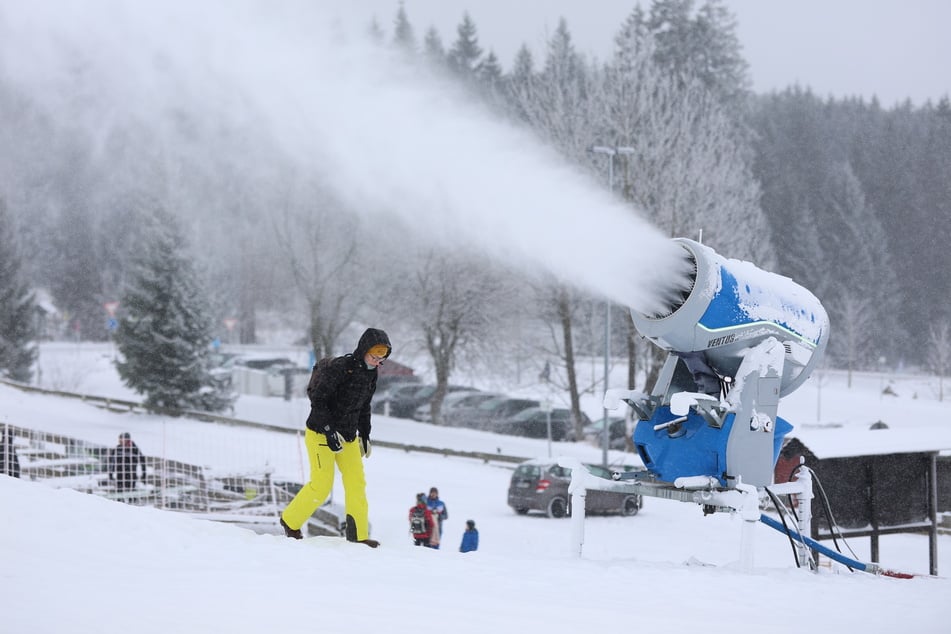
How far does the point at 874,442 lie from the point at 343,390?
25.7 feet

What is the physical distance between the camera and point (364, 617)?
5.26 meters

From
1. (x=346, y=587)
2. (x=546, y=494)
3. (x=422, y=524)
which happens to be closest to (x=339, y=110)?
(x=546, y=494)

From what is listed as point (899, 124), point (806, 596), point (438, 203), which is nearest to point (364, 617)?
point (806, 596)

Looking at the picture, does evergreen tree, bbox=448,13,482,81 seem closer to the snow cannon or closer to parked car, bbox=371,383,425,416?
parked car, bbox=371,383,425,416

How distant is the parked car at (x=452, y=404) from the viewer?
145 ft

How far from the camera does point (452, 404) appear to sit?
45.2 metres

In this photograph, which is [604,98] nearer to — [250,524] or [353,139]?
[353,139]

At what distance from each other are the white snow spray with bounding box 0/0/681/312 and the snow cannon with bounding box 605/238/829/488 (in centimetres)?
39

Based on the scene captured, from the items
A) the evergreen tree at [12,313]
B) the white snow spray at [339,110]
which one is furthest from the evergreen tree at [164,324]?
the evergreen tree at [12,313]

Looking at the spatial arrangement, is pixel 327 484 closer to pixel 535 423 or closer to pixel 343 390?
pixel 343 390

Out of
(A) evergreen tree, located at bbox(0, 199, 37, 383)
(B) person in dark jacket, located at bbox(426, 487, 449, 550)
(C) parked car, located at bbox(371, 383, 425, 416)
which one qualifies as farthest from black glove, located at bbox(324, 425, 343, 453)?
(A) evergreen tree, located at bbox(0, 199, 37, 383)

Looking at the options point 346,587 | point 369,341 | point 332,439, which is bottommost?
point 346,587

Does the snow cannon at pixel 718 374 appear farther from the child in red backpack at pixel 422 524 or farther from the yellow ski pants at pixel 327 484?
the child in red backpack at pixel 422 524

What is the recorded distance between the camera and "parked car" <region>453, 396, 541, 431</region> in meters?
43.1
